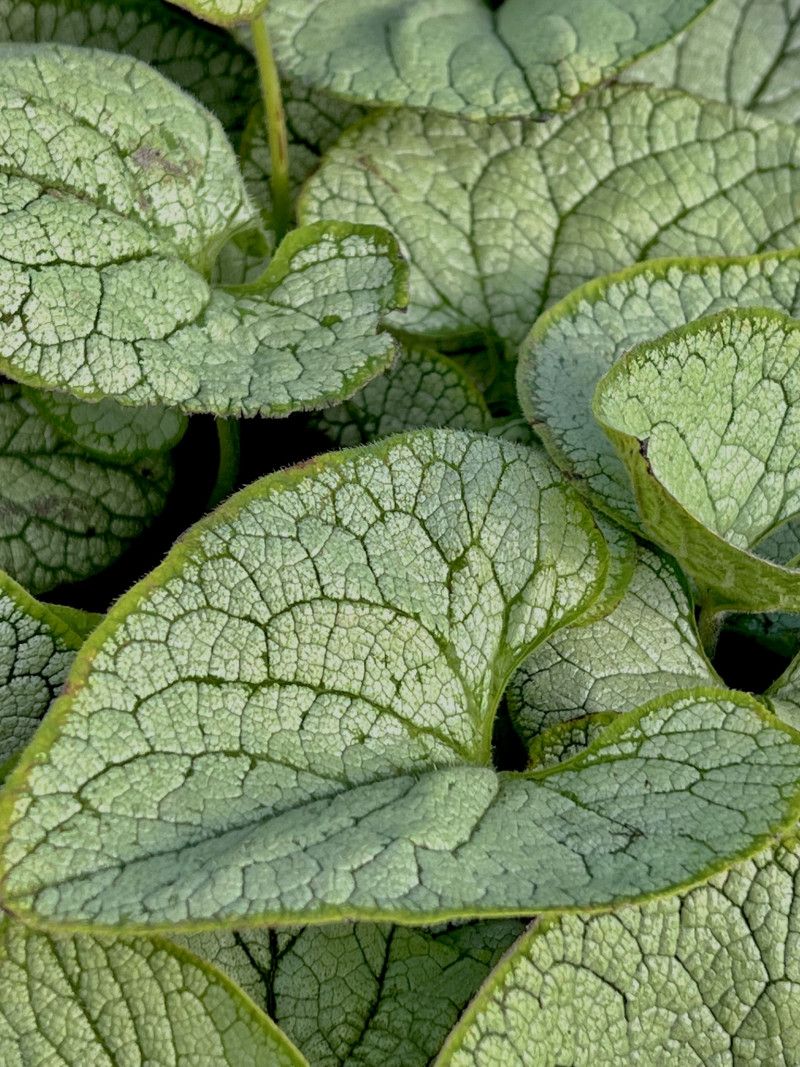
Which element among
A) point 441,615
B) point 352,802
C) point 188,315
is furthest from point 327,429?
point 352,802

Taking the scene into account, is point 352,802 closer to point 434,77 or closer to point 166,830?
point 166,830

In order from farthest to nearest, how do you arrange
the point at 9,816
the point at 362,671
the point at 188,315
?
the point at 188,315
the point at 362,671
the point at 9,816

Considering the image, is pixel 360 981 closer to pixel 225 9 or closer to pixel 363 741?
pixel 363 741

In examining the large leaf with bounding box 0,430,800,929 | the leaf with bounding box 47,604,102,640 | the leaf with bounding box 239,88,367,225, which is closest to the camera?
the large leaf with bounding box 0,430,800,929

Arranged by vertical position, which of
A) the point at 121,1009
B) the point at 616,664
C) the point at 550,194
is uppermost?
the point at 550,194

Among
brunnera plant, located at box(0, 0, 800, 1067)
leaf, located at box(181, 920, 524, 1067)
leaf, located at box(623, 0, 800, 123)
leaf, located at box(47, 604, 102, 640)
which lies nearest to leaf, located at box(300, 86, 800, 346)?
brunnera plant, located at box(0, 0, 800, 1067)

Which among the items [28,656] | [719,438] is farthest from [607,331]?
[28,656]

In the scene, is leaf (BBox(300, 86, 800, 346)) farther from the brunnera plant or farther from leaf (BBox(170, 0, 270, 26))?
leaf (BBox(170, 0, 270, 26))
